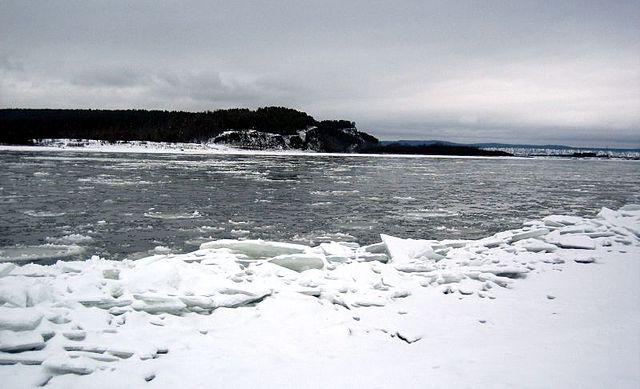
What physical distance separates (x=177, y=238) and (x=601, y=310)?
329 inches

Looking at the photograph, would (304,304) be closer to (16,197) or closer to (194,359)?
(194,359)

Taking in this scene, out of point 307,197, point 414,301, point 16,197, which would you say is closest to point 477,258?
point 414,301

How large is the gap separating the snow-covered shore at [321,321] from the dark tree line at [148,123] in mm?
92698

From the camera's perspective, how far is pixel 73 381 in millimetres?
4133

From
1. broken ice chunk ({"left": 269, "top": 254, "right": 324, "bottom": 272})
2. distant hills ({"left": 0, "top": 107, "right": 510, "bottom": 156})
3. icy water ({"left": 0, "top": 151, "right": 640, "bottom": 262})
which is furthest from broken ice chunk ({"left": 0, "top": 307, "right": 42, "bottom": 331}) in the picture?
distant hills ({"left": 0, "top": 107, "right": 510, "bottom": 156})

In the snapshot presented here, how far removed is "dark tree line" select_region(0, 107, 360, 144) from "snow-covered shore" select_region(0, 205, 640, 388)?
304ft

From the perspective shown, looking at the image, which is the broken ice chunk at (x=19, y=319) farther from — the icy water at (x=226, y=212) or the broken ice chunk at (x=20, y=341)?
the icy water at (x=226, y=212)

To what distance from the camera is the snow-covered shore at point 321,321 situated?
4387mm

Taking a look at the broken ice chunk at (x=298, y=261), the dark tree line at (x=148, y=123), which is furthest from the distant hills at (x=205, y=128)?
the broken ice chunk at (x=298, y=261)

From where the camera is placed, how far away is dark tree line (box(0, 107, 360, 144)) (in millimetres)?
98500

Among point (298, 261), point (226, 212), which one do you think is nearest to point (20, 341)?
point (298, 261)

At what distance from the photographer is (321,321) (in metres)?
5.81

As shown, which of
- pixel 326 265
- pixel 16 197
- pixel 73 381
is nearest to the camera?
pixel 73 381

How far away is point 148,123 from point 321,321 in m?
123
